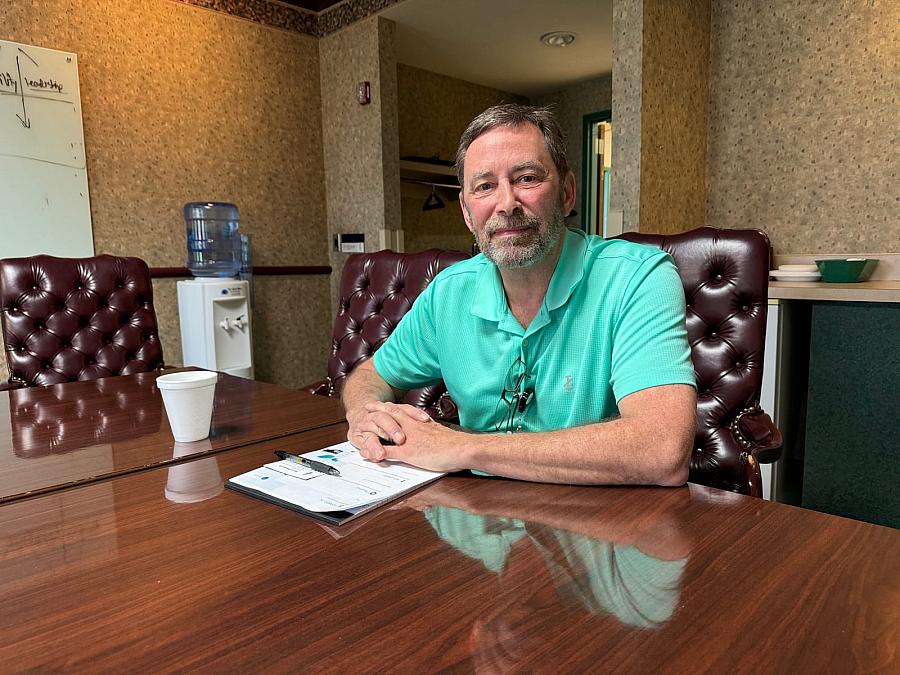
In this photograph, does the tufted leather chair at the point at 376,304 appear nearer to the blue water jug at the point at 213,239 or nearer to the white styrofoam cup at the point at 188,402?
the white styrofoam cup at the point at 188,402

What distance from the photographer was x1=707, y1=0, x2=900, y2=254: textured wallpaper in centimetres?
263

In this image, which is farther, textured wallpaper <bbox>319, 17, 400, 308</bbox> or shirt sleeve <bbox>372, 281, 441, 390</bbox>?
textured wallpaper <bbox>319, 17, 400, 308</bbox>

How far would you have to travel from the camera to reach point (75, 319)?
7.45 ft

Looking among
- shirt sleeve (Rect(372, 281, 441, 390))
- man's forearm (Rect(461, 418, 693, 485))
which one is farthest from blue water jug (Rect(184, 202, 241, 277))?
man's forearm (Rect(461, 418, 693, 485))

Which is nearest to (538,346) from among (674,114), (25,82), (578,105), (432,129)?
(674,114)

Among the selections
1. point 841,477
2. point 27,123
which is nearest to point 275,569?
point 841,477

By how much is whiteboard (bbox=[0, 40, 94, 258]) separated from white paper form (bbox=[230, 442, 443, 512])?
2.82 meters

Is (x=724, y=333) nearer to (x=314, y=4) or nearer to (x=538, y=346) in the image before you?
(x=538, y=346)

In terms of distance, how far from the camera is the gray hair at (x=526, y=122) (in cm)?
115

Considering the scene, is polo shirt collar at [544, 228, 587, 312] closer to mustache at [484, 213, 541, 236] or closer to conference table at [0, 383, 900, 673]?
mustache at [484, 213, 541, 236]

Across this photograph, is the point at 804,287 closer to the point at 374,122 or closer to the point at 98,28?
the point at 374,122

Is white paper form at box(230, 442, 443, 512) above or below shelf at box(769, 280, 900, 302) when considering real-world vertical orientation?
below

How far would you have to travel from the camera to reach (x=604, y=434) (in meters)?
0.83

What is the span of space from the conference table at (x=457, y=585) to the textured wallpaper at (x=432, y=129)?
4.32 meters
